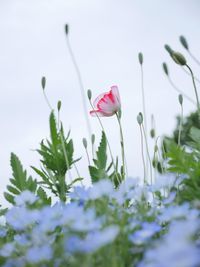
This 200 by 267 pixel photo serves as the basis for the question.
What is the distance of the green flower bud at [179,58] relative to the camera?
1444mm

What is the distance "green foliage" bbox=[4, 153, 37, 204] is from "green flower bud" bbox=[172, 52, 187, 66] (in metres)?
0.66

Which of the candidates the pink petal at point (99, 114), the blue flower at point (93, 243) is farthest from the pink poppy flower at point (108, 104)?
the blue flower at point (93, 243)

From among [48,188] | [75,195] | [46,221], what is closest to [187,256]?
[46,221]

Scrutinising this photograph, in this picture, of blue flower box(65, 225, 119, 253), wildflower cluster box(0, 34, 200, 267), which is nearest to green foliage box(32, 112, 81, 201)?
wildflower cluster box(0, 34, 200, 267)

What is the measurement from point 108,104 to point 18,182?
0.52 m

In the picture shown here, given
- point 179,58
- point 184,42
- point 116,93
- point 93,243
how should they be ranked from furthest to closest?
point 116,93 < point 184,42 < point 179,58 < point 93,243

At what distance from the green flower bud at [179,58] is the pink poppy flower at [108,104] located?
428 mm

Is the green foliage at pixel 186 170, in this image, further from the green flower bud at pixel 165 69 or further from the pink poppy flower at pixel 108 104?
the pink poppy flower at pixel 108 104

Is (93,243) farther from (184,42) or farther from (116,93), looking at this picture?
(116,93)

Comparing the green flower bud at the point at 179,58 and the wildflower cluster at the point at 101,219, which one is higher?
the green flower bud at the point at 179,58

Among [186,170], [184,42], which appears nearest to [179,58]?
[184,42]

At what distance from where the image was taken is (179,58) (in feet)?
4.75

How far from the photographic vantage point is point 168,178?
1.06 metres

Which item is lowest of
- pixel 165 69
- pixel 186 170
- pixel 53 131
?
pixel 186 170
